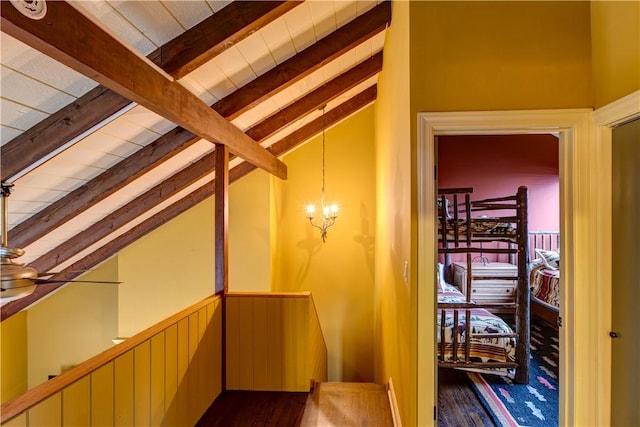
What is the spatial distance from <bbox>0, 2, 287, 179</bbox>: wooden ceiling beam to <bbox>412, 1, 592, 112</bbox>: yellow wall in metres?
1.32

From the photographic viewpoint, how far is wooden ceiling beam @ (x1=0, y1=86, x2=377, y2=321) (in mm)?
4343

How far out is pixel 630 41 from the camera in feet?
5.07

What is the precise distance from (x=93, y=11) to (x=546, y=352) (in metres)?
4.81

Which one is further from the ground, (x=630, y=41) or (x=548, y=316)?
(x=630, y=41)

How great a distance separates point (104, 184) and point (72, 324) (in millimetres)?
3764

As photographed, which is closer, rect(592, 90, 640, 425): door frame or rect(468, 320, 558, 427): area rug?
rect(592, 90, 640, 425): door frame

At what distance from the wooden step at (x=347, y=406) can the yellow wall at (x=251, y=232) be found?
2049mm

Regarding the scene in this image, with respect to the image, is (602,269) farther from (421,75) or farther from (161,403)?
(161,403)


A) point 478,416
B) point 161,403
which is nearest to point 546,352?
point 478,416

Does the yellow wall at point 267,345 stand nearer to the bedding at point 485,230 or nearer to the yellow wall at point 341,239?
the bedding at point 485,230

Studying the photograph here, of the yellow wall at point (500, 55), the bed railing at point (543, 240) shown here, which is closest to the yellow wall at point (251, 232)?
the yellow wall at point (500, 55)

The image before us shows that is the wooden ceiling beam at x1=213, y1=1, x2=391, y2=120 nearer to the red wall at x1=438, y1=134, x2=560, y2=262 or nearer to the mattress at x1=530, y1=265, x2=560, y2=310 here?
the red wall at x1=438, y1=134, x2=560, y2=262

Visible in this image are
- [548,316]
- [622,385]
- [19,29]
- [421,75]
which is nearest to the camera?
[19,29]

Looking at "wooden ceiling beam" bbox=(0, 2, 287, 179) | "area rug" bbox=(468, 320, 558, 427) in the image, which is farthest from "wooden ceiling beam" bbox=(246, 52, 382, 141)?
"area rug" bbox=(468, 320, 558, 427)
